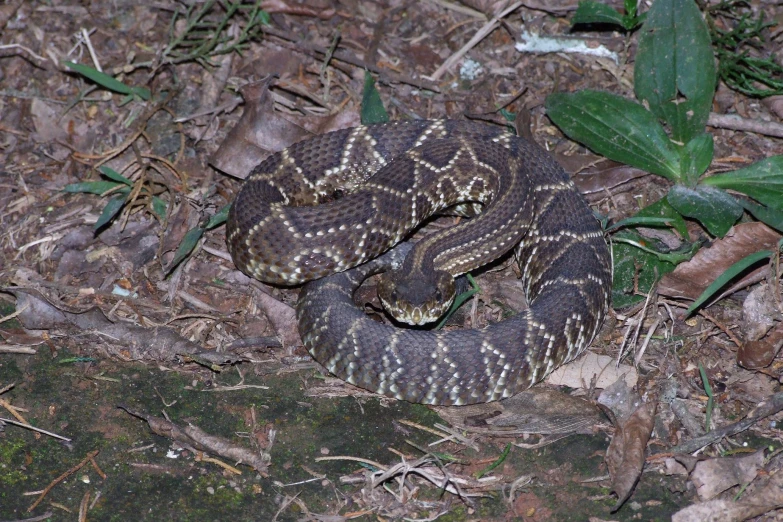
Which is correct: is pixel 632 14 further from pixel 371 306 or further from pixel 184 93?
pixel 184 93

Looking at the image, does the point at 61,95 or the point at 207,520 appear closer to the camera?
the point at 207,520

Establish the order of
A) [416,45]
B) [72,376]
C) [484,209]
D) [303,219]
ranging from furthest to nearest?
[416,45] → [484,209] → [303,219] → [72,376]

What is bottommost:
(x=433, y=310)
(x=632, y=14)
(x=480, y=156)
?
(x=433, y=310)

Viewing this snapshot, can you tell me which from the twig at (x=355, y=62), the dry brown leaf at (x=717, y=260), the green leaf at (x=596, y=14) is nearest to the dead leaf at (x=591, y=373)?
the dry brown leaf at (x=717, y=260)

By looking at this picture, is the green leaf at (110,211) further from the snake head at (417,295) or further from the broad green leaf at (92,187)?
the snake head at (417,295)

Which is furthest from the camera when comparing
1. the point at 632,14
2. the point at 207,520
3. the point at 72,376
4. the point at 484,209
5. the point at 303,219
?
the point at 632,14

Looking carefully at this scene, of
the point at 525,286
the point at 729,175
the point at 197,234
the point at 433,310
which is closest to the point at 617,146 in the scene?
the point at 729,175
